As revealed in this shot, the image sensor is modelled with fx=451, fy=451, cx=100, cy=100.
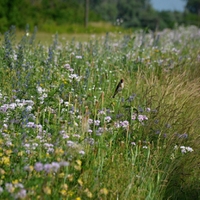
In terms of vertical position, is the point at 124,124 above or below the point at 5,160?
below

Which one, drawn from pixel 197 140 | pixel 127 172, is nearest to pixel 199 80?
pixel 197 140

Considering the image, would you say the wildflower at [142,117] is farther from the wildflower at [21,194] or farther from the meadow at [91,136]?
Result: the wildflower at [21,194]

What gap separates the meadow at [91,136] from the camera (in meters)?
3.41

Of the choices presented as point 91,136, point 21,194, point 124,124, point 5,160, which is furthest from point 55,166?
point 124,124

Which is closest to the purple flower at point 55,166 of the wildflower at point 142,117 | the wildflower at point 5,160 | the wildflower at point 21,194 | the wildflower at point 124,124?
the wildflower at point 21,194

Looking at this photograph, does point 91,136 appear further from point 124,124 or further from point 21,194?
point 21,194

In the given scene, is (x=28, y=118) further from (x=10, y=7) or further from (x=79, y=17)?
(x=79, y=17)

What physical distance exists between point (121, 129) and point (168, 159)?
0.62 m

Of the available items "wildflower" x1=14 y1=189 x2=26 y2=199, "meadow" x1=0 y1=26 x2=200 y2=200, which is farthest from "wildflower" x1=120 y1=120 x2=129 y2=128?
"wildflower" x1=14 y1=189 x2=26 y2=199

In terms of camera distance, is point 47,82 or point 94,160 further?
point 47,82

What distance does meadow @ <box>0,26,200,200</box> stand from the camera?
3.41 meters

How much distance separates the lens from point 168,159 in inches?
Result: 172

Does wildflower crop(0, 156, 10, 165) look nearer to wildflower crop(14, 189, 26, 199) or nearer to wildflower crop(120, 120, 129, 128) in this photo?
wildflower crop(14, 189, 26, 199)

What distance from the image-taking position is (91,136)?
4418 millimetres
